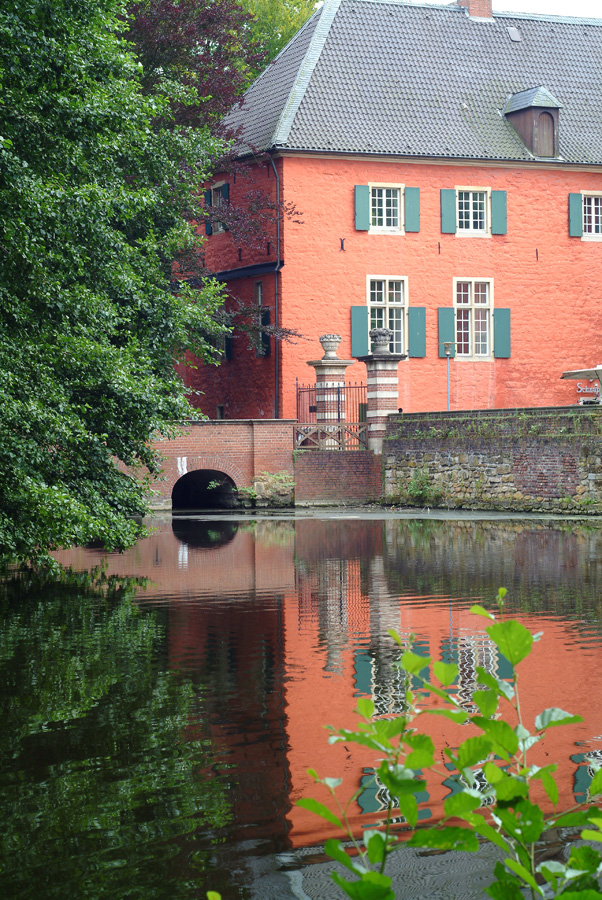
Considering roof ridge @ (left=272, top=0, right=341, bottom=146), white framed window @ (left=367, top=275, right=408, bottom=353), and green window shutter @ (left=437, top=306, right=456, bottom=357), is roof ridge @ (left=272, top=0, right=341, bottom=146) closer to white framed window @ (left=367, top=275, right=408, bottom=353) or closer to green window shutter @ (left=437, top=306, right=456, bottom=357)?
white framed window @ (left=367, top=275, right=408, bottom=353)

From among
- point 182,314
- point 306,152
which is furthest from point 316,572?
point 306,152

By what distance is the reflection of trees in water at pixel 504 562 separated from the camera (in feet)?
38.3

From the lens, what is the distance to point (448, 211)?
33.6 meters

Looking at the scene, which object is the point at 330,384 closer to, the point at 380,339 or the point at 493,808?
the point at 380,339

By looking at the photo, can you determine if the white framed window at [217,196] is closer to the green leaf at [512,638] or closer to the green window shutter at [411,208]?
the green window shutter at [411,208]

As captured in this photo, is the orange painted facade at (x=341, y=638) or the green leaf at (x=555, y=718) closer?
the green leaf at (x=555, y=718)

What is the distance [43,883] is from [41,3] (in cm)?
1165

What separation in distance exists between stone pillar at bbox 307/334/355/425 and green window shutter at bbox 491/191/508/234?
286 inches

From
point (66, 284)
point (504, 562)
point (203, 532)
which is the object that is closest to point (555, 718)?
point (504, 562)

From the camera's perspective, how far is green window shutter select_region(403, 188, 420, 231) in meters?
33.1

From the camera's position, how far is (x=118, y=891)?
4086mm

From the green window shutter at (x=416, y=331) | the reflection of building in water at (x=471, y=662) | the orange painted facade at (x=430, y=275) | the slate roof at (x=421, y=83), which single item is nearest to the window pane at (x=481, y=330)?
the orange painted facade at (x=430, y=275)

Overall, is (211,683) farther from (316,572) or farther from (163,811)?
(316,572)

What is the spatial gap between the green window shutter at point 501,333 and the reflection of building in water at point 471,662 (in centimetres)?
2524
